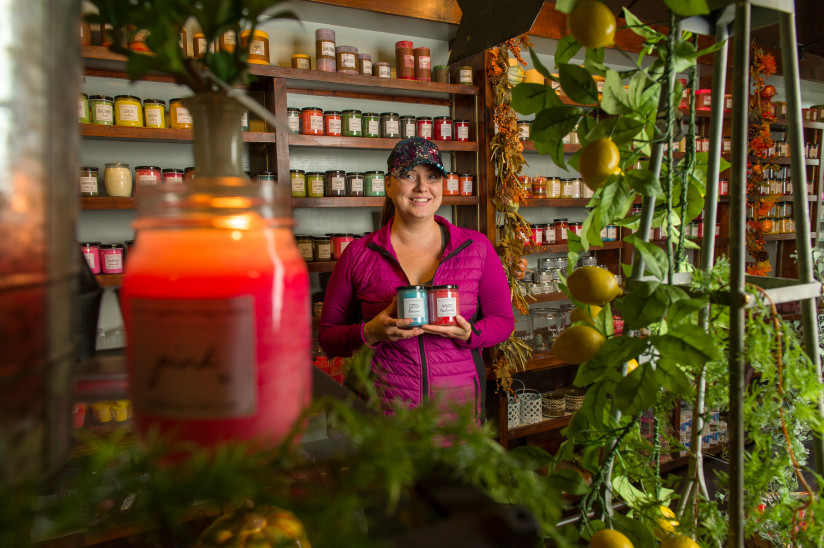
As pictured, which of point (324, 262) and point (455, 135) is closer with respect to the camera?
point (324, 262)

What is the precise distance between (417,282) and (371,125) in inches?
49.5

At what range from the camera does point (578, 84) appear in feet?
2.07

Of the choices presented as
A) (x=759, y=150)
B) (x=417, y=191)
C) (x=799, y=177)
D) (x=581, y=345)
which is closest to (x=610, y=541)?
(x=581, y=345)

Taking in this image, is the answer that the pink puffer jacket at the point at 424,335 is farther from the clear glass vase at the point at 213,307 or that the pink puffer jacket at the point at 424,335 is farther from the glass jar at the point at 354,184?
the clear glass vase at the point at 213,307

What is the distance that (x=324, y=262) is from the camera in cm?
286

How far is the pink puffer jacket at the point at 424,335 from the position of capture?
1835 mm

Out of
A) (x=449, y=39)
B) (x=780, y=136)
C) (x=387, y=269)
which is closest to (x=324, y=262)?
(x=387, y=269)

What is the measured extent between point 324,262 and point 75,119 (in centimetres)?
258

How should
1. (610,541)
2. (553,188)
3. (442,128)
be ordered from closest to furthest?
(610,541) < (442,128) < (553,188)

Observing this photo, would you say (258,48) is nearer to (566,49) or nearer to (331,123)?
(331,123)

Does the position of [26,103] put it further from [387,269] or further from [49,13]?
[387,269]

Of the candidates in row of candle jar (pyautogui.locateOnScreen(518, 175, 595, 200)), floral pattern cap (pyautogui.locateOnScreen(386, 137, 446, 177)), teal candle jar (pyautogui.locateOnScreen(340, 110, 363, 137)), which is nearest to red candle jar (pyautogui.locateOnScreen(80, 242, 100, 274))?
teal candle jar (pyautogui.locateOnScreen(340, 110, 363, 137))

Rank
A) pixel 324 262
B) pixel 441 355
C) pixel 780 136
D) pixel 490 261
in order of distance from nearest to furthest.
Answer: pixel 441 355
pixel 490 261
pixel 324 262
pixel 780 136

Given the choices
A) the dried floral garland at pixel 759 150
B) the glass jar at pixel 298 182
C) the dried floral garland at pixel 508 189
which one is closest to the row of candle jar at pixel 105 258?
the glass jar at pixel 298 182
